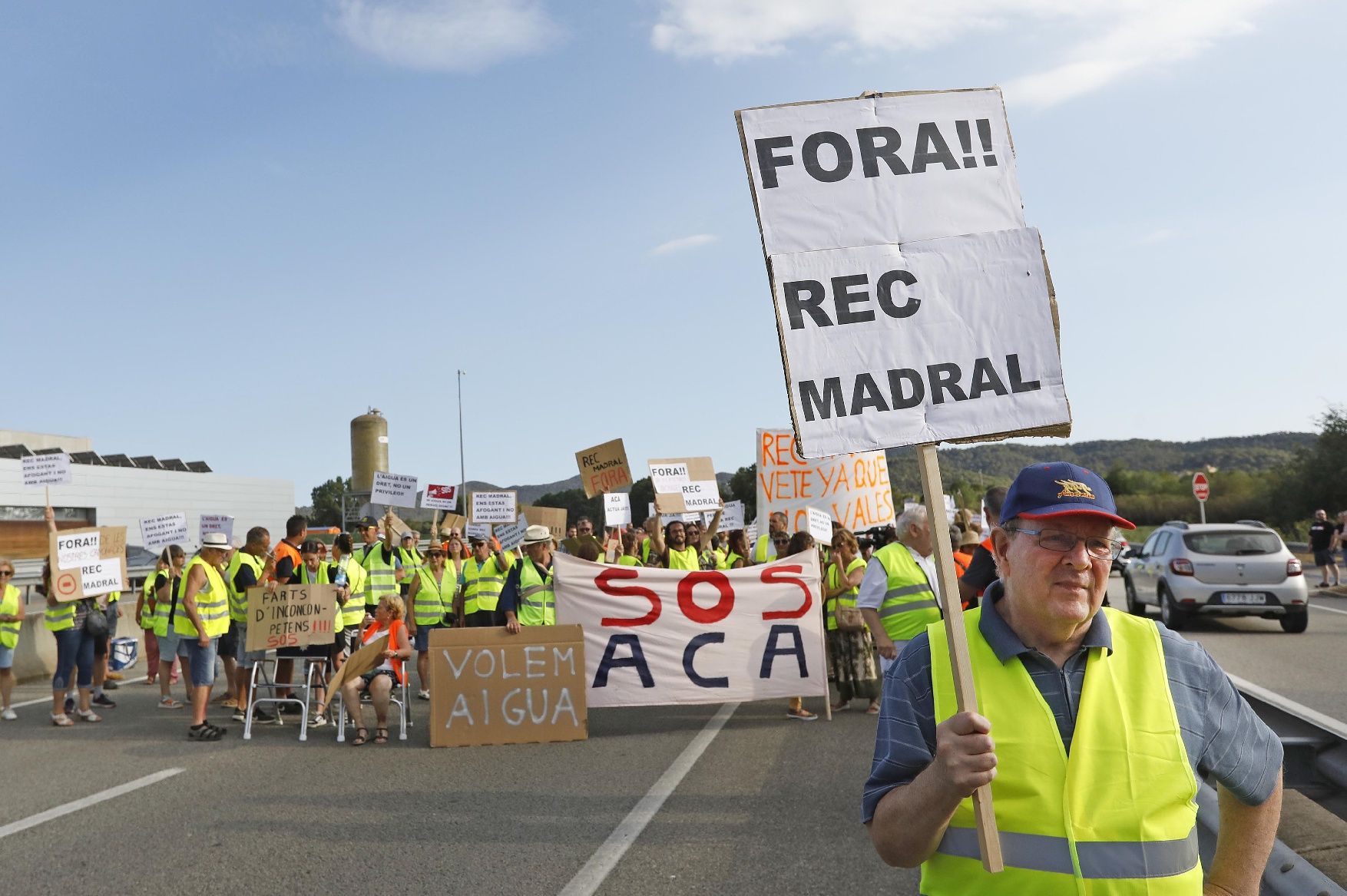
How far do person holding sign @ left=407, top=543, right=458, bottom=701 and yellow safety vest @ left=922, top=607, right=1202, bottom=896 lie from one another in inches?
452

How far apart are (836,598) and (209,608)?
20.3 ft

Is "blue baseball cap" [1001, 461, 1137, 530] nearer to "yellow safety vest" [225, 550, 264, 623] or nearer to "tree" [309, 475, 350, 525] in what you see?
"yellow safety vest" [225, 550, 264, 623]

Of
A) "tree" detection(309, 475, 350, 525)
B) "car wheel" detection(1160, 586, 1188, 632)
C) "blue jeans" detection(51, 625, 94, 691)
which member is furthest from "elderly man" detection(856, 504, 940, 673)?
"tree" detection(309, 475, 350, 525)

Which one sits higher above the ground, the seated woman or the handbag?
the handbag

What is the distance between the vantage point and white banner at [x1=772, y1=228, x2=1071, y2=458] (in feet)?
10.4

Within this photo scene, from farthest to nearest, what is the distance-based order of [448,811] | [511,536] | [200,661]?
[511,536]
[200,661]
[448,811]

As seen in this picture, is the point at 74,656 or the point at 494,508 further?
the point at 494,508

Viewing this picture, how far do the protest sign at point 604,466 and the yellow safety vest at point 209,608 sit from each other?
6698 mm

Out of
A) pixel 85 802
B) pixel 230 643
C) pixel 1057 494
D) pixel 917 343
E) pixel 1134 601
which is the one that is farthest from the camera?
pixel 1134 601

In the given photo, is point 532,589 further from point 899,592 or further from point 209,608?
point 899,592

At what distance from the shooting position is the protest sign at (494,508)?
64.4 feet

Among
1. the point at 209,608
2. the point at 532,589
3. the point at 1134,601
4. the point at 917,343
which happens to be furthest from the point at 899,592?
the point at 1134,601

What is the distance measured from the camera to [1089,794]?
2334 millimetres

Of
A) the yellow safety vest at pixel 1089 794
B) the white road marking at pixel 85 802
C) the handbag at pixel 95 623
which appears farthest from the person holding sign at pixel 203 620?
the yellow safety vest at pixel 1089 794
